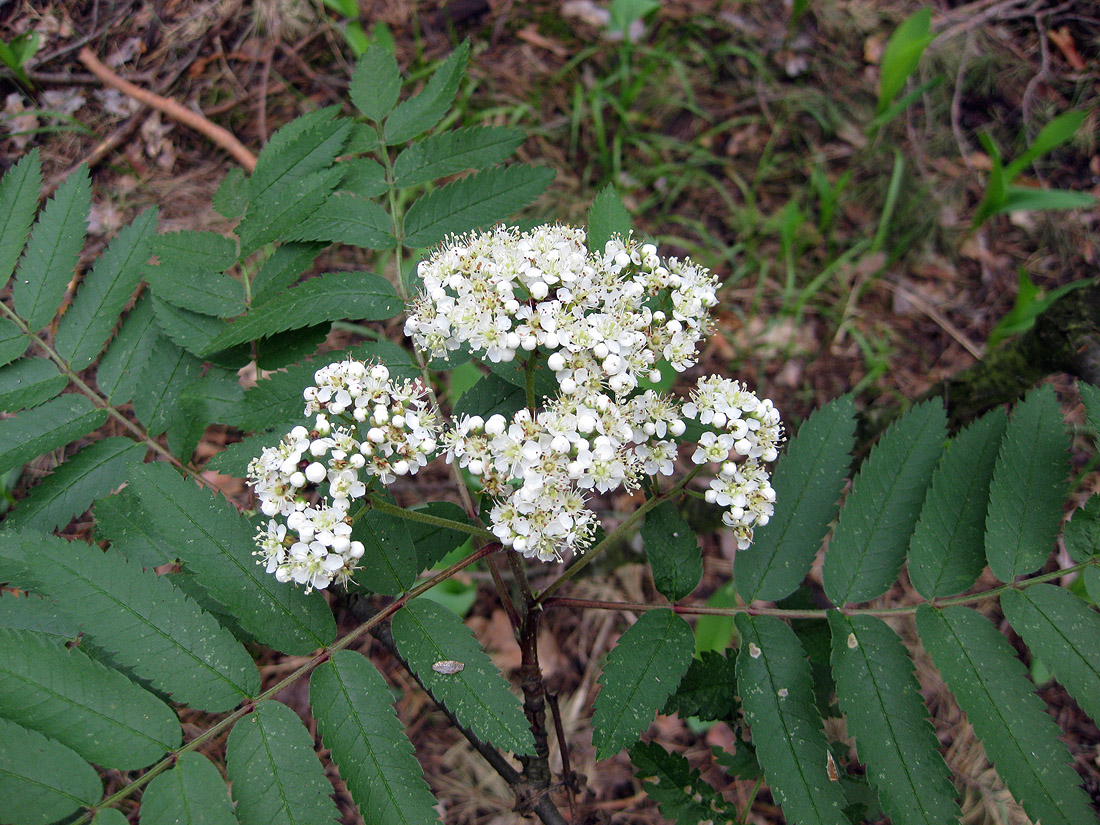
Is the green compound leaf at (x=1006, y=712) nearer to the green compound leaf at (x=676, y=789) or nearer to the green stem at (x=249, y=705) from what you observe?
the green compound leaf at (x=676, y=789)

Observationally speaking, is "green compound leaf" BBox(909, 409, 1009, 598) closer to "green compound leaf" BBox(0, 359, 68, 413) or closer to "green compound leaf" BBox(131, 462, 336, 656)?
"green compound leaf" BBox(131, 462, 336, 656)

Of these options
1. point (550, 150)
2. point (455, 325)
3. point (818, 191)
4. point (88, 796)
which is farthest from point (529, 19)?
point (88, 796)

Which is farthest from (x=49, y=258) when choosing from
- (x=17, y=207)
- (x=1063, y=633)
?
(x=1063, y=633)

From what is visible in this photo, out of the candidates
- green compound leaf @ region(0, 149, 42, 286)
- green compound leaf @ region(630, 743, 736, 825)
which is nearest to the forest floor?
green compound leaf @ region(0, 149, 42, 286)

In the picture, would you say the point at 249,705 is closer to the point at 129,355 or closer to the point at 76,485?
the point at 76,485

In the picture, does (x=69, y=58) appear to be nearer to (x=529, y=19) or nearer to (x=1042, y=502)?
(x=529, y=19)

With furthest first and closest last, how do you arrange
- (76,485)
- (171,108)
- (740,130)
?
1. (740,130)
2. (171,108)
3. (76,485)

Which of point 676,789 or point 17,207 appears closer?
point 676,789
